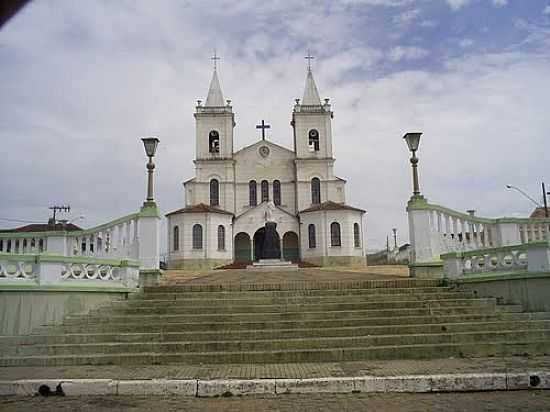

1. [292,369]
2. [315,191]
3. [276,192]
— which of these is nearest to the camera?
[292,369]

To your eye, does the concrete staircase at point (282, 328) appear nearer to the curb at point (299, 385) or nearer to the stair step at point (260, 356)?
the stair step at point (260, 356)

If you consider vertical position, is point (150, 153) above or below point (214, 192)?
below

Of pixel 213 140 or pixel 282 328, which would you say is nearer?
pixel 282 328

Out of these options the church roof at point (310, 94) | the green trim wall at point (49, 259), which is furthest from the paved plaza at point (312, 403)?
the church roof at point (310, 94)

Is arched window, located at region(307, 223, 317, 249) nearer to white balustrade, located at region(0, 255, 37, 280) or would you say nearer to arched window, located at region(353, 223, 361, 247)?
arched window, located at region(353, 223, 361, 247)

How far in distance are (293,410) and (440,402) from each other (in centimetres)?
175

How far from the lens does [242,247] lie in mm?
46281

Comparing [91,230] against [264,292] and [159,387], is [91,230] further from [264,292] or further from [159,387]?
[159,387]

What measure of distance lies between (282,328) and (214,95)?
45941 mm

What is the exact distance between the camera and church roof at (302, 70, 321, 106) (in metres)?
52.0

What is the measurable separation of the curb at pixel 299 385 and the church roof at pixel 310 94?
47273mm

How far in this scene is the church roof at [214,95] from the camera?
51469 millimetres

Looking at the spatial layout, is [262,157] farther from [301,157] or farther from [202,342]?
[202,342]

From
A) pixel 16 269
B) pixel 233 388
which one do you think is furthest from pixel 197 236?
pixel 233 388
